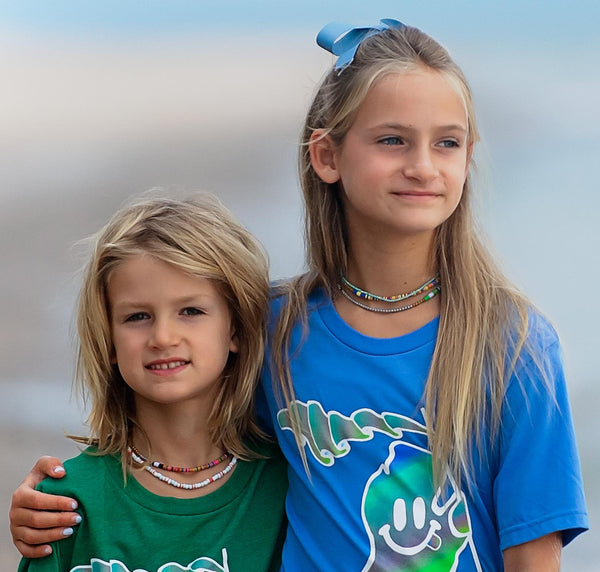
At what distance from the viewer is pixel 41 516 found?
1.48 meters

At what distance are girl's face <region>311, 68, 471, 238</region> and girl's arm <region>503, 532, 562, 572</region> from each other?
45 centimetres

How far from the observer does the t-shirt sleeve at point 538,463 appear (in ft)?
4.35

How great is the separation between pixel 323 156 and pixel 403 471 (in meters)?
0.49

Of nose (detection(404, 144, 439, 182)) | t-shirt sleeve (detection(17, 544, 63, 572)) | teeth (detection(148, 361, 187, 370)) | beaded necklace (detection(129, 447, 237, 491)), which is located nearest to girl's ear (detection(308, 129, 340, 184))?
nose (detection(404, 144, 439, 182))

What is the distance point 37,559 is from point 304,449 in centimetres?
42

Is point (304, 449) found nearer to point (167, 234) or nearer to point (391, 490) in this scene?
point (391, 490)

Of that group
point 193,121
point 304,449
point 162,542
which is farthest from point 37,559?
point 193,121

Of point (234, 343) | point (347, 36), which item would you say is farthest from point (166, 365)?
point (347, 36)

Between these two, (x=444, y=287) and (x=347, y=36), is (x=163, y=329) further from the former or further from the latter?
(x=347, y=36)

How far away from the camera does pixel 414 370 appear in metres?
1.44

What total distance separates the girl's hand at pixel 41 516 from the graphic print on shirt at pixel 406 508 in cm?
41

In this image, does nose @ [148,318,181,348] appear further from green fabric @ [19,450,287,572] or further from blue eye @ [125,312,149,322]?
green fabric @ [19,450,287,572]

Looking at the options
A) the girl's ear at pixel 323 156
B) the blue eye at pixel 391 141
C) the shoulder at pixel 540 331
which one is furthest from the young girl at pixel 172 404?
the shoulder at pixel 540 331

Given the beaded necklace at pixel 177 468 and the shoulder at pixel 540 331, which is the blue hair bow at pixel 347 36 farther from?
the beaded necklace at pixel 177 468
